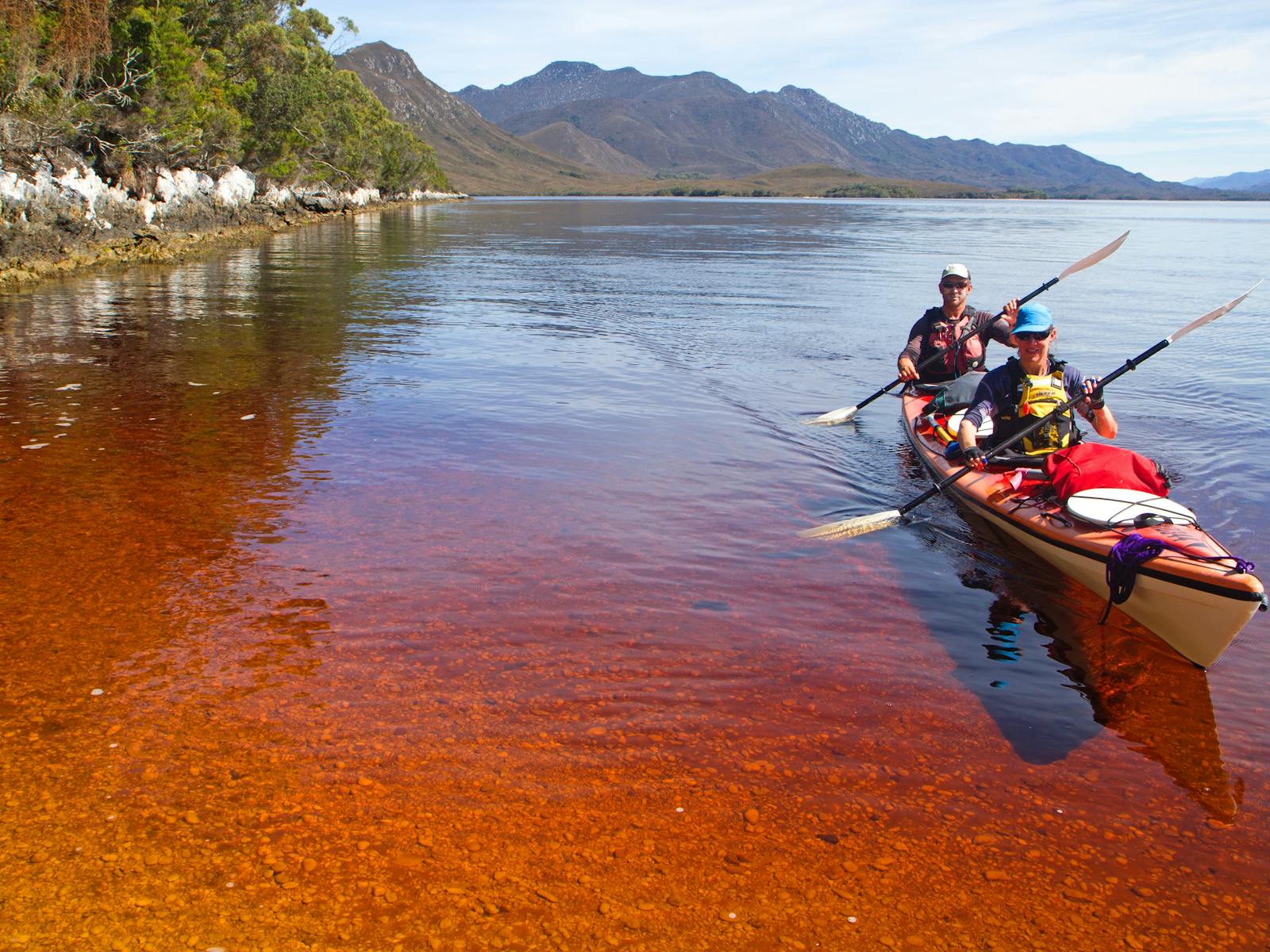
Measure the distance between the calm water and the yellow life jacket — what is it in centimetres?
116

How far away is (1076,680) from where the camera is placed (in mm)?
6832

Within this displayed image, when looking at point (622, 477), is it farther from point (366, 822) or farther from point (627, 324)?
point (627, 324)

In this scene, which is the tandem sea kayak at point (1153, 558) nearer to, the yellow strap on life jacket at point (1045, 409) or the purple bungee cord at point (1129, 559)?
the purple bungee cord at point (1129, 559)

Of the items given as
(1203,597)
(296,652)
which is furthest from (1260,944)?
(296,652)

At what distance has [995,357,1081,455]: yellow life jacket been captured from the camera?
938cm

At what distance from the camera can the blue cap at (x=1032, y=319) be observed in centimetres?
898

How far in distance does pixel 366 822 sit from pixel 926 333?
11832 millimetres

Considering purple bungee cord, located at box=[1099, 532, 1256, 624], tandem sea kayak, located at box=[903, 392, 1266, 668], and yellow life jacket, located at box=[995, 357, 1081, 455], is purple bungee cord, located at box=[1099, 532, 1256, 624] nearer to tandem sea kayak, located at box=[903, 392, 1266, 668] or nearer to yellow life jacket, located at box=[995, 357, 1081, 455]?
tandem sea kayak, located at box=[903, 392, 1266, 668]

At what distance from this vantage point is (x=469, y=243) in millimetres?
53500

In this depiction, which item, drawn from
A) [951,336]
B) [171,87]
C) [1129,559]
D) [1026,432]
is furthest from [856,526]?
[171,87]

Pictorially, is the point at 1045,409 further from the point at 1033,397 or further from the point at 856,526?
the point at 856,526

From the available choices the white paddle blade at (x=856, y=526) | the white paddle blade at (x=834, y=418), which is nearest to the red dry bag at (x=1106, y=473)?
the white paddle blade at (x=856, y=526)

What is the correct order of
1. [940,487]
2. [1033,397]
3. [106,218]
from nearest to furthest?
[1033,397]
[940,487]
[106,218]

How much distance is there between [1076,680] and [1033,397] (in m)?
3.56
